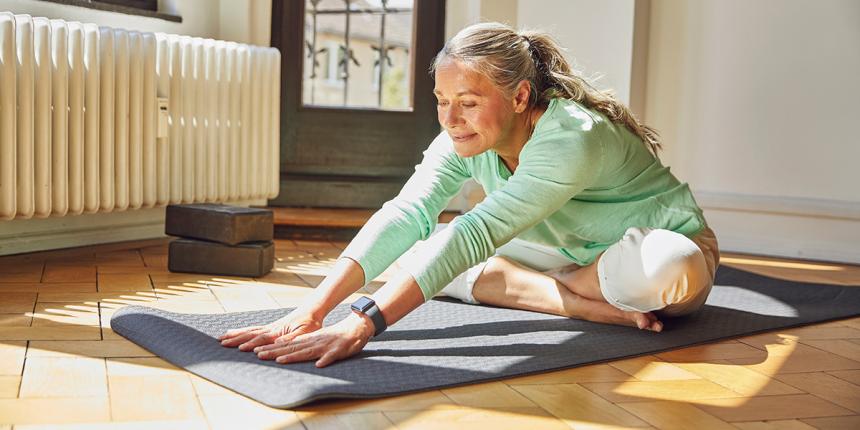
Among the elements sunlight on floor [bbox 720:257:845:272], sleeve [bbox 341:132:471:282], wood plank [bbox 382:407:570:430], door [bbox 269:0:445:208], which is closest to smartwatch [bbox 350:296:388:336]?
sleeve [bbox 341:132:471:282]

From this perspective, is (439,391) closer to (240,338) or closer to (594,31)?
(240,338)

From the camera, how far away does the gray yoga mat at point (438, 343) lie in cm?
165

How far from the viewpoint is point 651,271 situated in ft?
6.84

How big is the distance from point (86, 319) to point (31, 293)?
1.29 feet

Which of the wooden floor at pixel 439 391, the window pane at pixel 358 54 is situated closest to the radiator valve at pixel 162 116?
the wooden floor at pixel 439 391

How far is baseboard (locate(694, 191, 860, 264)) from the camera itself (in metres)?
3.73

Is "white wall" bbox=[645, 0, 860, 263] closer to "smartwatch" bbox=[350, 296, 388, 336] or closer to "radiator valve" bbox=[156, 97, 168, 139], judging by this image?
"radiator valve" bbox=[156, 97, 168, 139]

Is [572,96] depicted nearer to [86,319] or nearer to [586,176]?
[586,176]

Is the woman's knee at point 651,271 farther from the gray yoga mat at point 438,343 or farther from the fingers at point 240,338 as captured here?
the fingers at point 240,338

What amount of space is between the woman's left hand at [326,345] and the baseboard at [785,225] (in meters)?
2.47

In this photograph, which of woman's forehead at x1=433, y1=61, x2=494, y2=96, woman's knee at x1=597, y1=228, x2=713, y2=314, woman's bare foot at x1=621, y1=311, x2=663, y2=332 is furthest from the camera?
woman's bare foot at x1=621, y1=311, x2=663, y2=332

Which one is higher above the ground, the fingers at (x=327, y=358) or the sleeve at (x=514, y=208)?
the sleeve at (x=514, y=208)

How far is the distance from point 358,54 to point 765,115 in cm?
169

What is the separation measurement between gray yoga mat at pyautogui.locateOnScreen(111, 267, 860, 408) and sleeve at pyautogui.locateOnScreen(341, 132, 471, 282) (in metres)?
0.17
